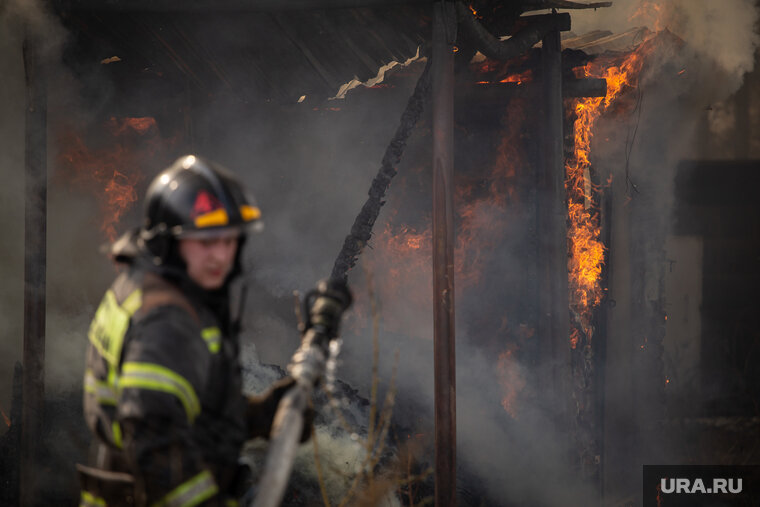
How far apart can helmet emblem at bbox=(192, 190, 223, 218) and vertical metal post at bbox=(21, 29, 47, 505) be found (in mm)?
4048

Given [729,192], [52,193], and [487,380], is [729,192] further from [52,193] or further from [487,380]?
[52,193]

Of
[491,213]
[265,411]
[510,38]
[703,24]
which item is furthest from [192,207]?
[703,24]

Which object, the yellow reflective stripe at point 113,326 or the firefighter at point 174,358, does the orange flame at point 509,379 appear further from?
the yellow reflective stripe at point 113,326

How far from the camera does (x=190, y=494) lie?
213 cm

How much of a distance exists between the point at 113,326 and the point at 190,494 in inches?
26.6

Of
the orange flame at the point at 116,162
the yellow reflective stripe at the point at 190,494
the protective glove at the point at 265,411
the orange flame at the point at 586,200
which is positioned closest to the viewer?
the yellow reflective stripe at the point at 190,494

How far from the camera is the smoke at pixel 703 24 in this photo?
10.4 metres

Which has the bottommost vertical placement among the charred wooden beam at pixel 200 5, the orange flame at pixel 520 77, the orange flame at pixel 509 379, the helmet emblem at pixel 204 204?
the orange flame at pixel 509 379

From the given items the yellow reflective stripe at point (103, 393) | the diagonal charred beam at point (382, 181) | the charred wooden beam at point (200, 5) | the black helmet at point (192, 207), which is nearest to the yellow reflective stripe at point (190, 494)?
the yellow reflective stripe at point (103, 393)

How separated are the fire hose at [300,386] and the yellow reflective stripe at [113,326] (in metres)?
0.69

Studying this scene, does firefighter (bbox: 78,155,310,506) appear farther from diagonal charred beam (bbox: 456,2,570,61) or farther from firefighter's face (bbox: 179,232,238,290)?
diagonal charred beam (bbox: 456,2,570,61)

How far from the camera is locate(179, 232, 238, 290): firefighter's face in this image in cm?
252

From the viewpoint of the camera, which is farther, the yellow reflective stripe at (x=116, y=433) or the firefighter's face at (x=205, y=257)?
the firefighter's face at (x=205, y=257)

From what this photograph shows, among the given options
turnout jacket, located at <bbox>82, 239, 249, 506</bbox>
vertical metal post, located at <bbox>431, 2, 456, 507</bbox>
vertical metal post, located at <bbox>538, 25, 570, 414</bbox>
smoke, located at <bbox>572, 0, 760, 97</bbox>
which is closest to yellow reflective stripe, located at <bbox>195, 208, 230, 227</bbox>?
turnout jacket, located at <bbox>82, 239, 249, 506</bbox>
